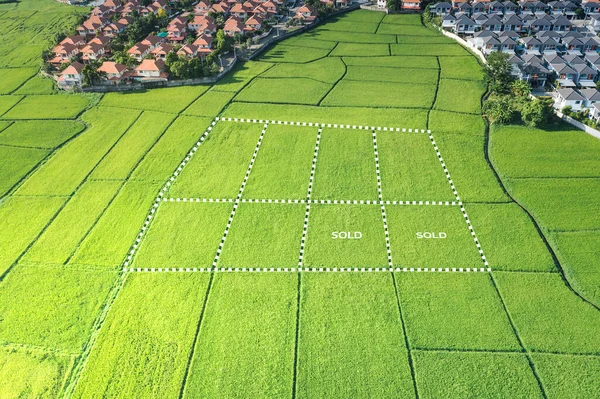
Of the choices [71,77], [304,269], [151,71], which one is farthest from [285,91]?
[304,269]

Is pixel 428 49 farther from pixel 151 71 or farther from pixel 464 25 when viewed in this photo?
pixel 151 71

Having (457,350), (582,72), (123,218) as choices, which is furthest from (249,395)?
(582,72)

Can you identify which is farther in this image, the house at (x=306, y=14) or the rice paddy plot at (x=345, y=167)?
the house at (x=306, y=14)

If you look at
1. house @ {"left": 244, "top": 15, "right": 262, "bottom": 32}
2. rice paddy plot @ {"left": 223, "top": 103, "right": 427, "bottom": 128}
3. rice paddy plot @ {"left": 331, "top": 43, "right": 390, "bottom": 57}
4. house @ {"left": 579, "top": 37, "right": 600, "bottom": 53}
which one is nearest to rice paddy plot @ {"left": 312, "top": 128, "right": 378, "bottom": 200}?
rice paddy plot @ {"left": 223, "top": 103, "right": 427, "bottom": 128}

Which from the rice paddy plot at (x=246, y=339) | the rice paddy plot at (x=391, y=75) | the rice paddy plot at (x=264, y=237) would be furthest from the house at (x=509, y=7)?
the rice paddy plot at (x=246, y=339)

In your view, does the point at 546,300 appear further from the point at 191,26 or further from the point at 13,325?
the point at 191,26

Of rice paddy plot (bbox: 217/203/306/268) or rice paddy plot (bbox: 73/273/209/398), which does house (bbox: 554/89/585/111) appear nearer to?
rice paddy plot (bbox: 217/203/306/268)

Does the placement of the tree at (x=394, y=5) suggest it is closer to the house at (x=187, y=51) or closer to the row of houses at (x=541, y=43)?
the row of houses at (x=541, y=43)
